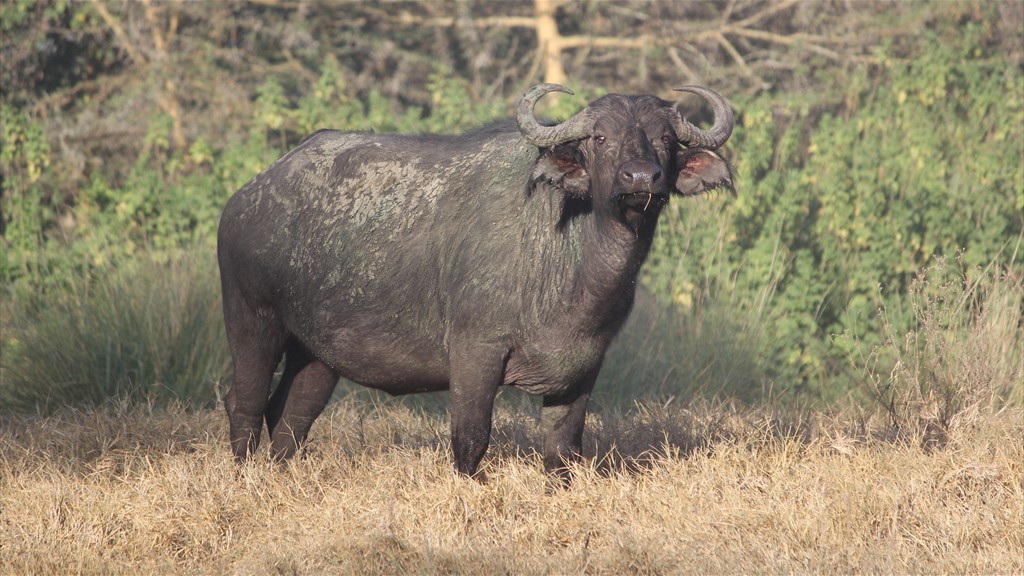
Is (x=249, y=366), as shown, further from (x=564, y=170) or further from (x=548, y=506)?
(x=564, y=170)

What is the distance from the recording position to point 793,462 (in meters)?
5.75

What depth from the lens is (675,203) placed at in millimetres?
10070

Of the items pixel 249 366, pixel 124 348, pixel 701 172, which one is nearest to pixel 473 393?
pixel 701 172

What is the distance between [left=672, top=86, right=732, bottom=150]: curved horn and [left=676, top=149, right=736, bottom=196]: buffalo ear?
5 centimetres

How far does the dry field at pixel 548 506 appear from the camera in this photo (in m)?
4.76

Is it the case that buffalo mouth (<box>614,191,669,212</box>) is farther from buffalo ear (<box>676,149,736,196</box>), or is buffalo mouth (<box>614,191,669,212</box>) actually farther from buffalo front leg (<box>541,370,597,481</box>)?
buffalo front leg (<box>541,370,597,481</box>)

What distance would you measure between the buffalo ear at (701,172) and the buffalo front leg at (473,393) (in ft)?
3.68

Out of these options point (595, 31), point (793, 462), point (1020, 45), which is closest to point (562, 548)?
point (793, 462)

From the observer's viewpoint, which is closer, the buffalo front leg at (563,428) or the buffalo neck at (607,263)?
the buffalo neck at (607,263)

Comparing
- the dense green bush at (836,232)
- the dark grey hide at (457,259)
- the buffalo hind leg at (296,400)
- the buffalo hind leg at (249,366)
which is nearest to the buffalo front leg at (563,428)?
the dark grey hide at (457,259)

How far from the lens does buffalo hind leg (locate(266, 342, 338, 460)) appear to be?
6.51m

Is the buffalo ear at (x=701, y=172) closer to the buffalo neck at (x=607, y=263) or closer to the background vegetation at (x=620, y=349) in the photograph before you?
the buffalo neck at (x=607, y=263)

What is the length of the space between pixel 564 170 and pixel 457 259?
2.36 feet

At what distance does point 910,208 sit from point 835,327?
4.31 ft
